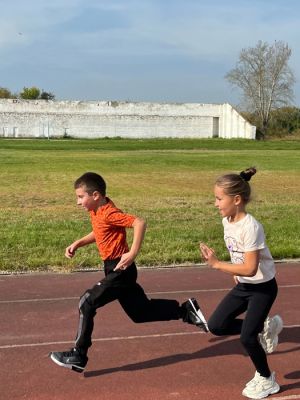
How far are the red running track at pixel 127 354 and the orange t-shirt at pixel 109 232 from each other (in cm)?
100

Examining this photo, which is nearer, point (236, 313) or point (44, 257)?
point (236, 313)

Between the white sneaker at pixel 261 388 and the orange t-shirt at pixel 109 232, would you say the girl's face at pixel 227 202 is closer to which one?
the orange t-shirt at pixel 109 232

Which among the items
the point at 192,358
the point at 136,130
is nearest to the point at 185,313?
the point at 192,358

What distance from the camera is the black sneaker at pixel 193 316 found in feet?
17.3

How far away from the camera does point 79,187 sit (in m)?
4.84

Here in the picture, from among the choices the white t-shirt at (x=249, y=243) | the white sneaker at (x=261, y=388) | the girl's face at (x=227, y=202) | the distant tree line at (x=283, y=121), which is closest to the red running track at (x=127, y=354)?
the white sneaker at (x=261, y=388)

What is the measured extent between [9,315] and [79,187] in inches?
91.3

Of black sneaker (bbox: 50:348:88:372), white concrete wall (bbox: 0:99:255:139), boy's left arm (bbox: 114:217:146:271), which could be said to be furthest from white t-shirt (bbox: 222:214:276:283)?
white concrete wall (bbox: 0:99:255:139)

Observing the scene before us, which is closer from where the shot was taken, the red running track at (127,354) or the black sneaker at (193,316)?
the red running track at (127,354)

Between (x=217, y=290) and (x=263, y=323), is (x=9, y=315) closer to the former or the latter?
(x=217, y=290)

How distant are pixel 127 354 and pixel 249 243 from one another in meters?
1.79

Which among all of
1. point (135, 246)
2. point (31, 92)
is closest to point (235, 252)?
point (135, 246)

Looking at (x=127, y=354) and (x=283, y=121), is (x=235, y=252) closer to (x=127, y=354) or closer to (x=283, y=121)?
(x=127, y=354)

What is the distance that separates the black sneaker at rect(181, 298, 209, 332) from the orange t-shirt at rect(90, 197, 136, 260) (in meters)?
0.89
